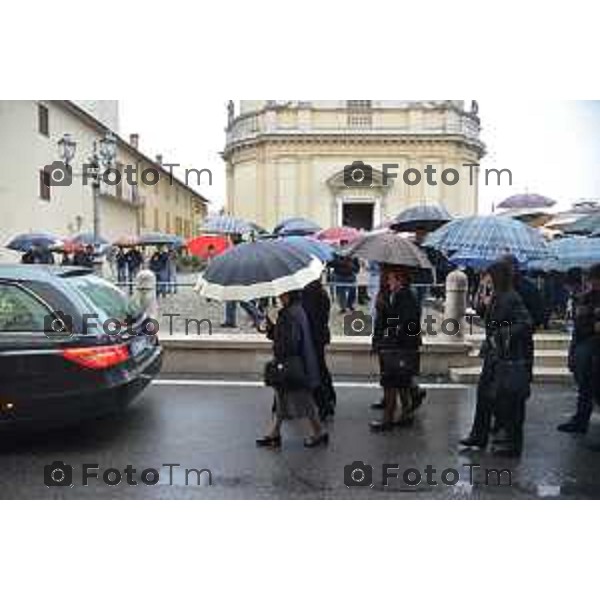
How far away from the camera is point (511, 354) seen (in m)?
4.95

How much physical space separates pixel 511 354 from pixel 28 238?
29.9 feet

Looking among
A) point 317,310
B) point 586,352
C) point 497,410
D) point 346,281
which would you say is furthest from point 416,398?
point 346,281

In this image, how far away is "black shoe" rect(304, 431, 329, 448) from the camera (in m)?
5.26

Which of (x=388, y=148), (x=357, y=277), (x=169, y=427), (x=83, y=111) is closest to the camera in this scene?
(x=169, y=427)

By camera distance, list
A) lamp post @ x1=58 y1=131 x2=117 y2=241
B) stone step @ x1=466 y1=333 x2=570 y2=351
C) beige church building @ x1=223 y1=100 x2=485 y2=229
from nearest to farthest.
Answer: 1. stone step @ x1=466 y1=333 x2=570 y2=351
2. lamp post @ x1=58 y1=131 x2=117 y2=241
3. beige church building @ x1=223 y1=100 x2=485 y2=229

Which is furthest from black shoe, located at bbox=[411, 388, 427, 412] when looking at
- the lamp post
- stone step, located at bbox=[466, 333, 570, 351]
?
the lamp post

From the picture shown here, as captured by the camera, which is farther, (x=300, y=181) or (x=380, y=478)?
(x=300, y=181)

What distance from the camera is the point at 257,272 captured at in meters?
4.64

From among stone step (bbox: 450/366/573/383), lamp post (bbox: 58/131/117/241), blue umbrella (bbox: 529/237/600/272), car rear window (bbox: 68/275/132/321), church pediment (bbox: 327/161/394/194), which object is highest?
church pediment (bbox: 327/161/394/194)

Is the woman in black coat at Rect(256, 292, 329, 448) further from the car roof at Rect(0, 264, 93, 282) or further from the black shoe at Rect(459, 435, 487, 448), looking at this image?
the car roof at Rect(0, 264, 93, 282)

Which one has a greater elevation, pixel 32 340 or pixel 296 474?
pixel 32 340

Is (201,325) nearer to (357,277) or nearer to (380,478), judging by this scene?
(357,277)

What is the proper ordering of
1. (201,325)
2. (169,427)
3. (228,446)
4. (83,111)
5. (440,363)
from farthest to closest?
(83,111) < (201,325) < (440,363) < (169,427) < (228,446)

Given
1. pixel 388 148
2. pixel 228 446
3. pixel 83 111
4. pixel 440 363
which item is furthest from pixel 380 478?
pixel 388 148
